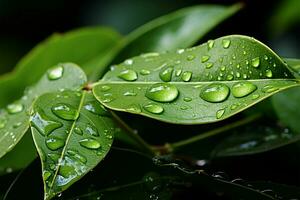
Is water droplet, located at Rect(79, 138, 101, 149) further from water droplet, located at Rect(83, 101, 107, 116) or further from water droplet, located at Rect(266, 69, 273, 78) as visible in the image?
water droplet, located at Rect(266, 69, 273, 78)

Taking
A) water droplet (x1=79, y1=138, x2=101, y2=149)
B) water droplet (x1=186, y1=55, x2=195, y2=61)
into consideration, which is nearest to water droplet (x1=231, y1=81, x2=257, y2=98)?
water droplet (x1=186, y1=55, x2=195, y2=61)

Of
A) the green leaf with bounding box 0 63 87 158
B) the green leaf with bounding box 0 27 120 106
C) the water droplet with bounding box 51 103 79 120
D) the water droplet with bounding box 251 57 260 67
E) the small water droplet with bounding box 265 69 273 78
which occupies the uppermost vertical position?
the water droplet with bounding box 251 57 260 67

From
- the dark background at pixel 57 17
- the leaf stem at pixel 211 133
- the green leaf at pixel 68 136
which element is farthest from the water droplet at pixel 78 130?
the dark background at pixel 57 17

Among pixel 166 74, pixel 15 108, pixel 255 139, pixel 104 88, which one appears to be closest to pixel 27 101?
pixel 15 108

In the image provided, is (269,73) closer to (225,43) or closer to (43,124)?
(225,43)

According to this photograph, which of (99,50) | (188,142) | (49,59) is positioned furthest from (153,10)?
(188,142)

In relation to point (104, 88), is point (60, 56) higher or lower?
lower

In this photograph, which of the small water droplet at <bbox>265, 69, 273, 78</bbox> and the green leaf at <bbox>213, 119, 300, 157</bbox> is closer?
the small water droplet at <bbox>265, 69, 273, 78</bbox>
